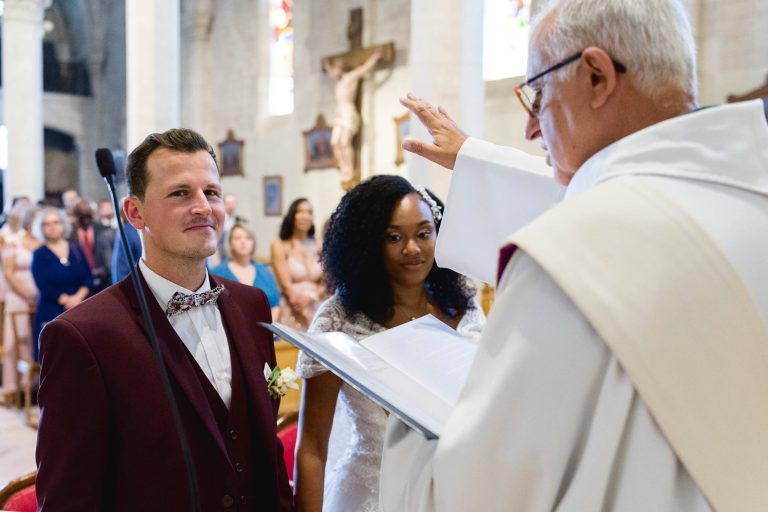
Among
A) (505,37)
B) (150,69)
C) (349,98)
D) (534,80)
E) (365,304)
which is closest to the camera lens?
(534,80)

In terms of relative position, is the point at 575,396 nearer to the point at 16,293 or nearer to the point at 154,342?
the point at 154,342

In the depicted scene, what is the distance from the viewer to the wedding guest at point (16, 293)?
7.05 metres

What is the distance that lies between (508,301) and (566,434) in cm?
19

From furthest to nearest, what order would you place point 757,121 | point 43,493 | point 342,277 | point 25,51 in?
point 25,51 → point 342,277 → point 43,493 → point 757,121

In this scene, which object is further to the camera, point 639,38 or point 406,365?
point 406,365

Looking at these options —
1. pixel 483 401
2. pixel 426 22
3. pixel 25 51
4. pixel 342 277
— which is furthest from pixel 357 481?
pixel 25 51

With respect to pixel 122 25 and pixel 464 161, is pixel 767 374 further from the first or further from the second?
pixel 122 25

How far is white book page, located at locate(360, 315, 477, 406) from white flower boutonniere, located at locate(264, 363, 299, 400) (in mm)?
447

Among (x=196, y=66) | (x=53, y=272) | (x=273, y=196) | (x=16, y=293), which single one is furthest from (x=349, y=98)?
(x=53, y=272)

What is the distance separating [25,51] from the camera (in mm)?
13414

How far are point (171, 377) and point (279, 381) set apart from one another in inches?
12.3

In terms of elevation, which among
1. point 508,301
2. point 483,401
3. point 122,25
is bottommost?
point 483,401

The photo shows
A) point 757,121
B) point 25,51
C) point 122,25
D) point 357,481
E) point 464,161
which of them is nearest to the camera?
point 757,121

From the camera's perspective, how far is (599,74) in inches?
46.6
